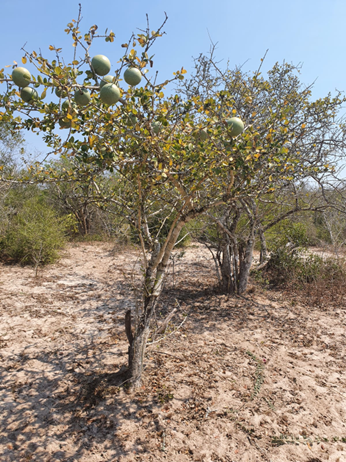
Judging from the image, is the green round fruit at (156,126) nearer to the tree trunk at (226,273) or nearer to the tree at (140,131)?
the tree at (140,131)

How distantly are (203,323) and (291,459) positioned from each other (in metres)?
2.19

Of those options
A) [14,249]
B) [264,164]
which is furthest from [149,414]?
[14,249]

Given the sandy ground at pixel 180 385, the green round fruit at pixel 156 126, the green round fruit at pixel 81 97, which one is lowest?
the sandy ground at pixel 180 385

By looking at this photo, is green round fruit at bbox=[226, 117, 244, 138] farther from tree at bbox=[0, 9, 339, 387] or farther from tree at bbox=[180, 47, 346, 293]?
tree at bbox=[180, 47, 346, 293]

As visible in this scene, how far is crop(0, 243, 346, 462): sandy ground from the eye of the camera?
6.77 feet

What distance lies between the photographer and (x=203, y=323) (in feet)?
13.5

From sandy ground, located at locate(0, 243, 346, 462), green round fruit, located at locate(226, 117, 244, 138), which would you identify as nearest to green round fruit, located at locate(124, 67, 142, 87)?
green round fruit, located at locate(226, 117, 244, 138)

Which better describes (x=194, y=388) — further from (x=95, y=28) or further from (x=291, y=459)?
(x=95, y=28)

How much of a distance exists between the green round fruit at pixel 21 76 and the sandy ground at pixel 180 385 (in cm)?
205

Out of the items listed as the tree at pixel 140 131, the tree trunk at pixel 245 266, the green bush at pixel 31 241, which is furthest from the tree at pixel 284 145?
the green bush at pixel 31 241

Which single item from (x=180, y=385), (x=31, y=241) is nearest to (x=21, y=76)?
(x=180, y=385)

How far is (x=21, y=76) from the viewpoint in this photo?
1350 millimetres

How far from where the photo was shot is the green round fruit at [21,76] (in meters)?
1.34

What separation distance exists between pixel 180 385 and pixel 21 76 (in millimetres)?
2679
